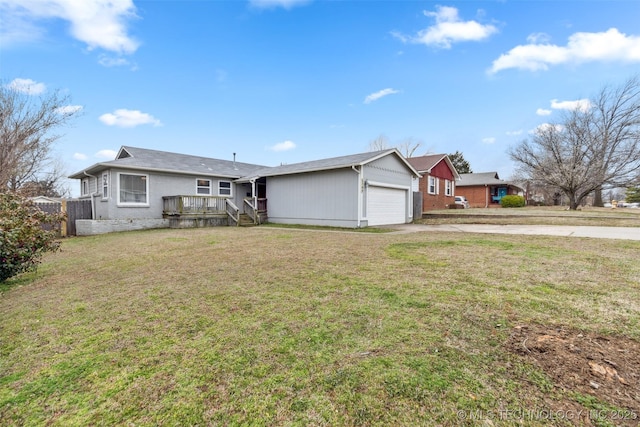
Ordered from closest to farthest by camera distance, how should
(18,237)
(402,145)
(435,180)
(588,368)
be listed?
1. (588,368)
2. (18,237)
3. (435,180)
4. (402,145)

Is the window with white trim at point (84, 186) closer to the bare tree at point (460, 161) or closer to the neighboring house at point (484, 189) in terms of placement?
the neighboring house at point (484, 189)

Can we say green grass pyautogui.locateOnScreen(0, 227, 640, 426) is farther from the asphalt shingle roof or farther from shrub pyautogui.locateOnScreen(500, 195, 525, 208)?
shrub pyautogui.locateOnScreen(500, 195, 525, 208)

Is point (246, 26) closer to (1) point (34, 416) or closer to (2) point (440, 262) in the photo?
(2) point (440, 262)

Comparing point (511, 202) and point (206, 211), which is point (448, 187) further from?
point (206, 211)

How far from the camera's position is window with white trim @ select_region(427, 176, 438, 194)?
2269 centimetres

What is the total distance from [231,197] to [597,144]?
28533mm

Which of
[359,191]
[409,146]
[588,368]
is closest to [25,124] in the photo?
[359,191]

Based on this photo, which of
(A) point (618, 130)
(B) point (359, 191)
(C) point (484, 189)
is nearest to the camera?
(B) point (359, 191)

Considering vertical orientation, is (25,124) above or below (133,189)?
above

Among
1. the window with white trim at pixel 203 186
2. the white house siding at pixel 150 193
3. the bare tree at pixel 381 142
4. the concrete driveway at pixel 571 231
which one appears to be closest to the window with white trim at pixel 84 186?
the white house siding at pixel 150 193

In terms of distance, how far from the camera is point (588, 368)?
2023mm

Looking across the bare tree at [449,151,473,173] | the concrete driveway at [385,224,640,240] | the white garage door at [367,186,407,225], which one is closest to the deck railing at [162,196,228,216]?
the white garage door at [367,186,407,225]

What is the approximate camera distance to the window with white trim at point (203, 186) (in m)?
16.5

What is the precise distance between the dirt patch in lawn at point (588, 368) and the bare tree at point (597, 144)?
27.2 meters
